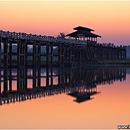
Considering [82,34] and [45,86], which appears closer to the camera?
[45,86]

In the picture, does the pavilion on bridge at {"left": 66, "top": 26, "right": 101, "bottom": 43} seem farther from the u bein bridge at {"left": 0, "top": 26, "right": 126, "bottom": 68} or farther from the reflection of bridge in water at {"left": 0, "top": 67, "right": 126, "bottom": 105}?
the reflection of bridge in water at {"left": 0, "top": 67, "right": 126, "bottom": 105}

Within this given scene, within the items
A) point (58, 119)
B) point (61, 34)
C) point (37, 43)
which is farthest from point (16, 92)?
point (61, 34)

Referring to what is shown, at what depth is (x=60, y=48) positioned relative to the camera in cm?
5141

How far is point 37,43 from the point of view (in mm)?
44594

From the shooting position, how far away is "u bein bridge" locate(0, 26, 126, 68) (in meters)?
40.1

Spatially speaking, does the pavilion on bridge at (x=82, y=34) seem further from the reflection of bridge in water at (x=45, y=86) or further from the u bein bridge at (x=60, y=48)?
the reflection of bridge in water at (x=45, y=86)

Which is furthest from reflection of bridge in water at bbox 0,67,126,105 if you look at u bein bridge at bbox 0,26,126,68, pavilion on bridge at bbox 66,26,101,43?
pavilion on bridge at bbox 66,26,101,43

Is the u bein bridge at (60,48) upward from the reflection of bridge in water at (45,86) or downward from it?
upward

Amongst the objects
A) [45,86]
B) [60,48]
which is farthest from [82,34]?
[45,86]

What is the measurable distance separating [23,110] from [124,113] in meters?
4.70

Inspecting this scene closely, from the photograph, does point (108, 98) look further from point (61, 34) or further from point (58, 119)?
point (61, 34)

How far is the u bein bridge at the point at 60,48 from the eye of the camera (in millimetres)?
40131

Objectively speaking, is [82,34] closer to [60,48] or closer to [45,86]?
[60,48]

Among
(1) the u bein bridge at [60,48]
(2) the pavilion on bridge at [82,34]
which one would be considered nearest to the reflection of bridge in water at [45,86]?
(1) the u bein bridge at [60,48]
